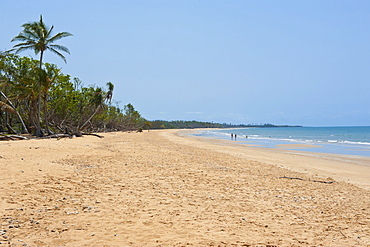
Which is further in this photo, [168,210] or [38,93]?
[38,93]

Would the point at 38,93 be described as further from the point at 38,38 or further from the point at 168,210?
A: the point at 168,210

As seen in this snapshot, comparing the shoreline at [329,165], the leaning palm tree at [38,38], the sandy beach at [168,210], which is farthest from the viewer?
the leaning palm tree at [38,38]

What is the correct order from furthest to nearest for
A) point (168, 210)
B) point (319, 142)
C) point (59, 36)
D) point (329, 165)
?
point (319, 142)
point (59, 36)
point (329, 165)
point (168, 210)

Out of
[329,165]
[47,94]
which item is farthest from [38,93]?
[329,165]

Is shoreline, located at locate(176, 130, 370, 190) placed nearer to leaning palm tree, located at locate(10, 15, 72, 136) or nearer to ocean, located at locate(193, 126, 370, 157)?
ocean, located at locate(193, 126, 370, 157)

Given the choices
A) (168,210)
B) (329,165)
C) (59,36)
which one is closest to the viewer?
(168,210)

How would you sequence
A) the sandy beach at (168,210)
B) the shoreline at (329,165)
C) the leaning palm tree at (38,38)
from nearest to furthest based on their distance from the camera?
the sandy beach at (168,210) → the shoreline at (329,165) → the leaning palm tree at (38,38)

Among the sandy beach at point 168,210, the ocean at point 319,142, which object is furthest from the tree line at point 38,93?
the ocean at point 319,142

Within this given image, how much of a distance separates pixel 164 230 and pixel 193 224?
0.58 m

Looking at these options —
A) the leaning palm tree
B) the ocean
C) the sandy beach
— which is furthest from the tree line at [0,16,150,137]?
the ocean

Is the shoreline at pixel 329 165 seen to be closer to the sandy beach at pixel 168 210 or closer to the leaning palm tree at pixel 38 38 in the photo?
the sandy beach at pixel 168 210

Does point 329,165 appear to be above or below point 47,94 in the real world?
below

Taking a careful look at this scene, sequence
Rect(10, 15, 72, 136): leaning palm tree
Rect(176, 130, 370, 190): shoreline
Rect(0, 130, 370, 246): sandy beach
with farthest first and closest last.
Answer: Rect(10, 15, 72, 136): leaning palm tree → Rect(176, 130, 370, 190): shoreline → Rect(0, 130, 370, 246): sandy beach

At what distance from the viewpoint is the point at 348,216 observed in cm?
620
